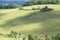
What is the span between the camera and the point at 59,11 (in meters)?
77.2

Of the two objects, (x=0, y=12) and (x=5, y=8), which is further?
(x=5, y=8)

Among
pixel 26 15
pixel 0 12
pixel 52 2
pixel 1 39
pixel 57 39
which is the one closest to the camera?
pixel 57 39

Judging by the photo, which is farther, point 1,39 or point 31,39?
point 1,39

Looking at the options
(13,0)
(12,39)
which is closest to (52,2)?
(13,0)

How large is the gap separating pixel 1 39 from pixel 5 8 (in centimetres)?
6341

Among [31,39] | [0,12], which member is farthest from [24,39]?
[0,12]

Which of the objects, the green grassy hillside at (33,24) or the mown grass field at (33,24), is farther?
the green grassy hillside at (33,24)

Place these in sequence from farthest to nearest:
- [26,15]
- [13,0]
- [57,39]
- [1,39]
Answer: [13,0] → [26,15] → [1,39] → [57,39]

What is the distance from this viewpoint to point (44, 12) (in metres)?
76.8

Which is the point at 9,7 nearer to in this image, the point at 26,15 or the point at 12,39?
the point at 26,15

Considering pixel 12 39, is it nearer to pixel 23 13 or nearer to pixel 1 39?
pixel 1 39

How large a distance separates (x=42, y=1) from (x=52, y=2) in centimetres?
464

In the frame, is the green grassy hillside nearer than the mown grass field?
No

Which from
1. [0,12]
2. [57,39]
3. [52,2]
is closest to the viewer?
[57,39]
